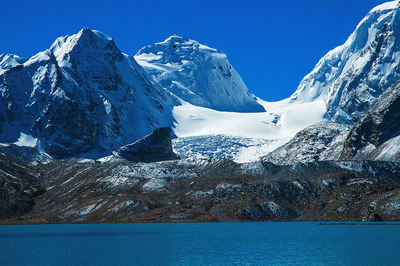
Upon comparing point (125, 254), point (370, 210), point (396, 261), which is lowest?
point (396, 261)

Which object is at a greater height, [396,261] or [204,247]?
[204,247]

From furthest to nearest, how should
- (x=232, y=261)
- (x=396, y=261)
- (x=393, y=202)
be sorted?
(x=393, y=202), (x=232, y=261), (x=396, y=261)

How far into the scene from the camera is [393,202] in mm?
189750

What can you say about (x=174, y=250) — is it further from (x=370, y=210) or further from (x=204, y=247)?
(x=370, y=210)

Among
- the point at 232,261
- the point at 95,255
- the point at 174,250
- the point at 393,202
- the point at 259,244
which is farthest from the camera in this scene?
the point at 393,202

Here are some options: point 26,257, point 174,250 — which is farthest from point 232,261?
point 26,257

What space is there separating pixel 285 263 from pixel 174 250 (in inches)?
1047

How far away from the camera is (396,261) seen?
3310 inches

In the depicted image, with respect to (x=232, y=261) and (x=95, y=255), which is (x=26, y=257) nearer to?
(x=95, y=255)

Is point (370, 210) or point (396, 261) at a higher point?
point (370, 210)

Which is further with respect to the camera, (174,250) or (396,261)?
(174,250)

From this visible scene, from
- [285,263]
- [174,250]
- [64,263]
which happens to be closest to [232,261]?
[285,263]

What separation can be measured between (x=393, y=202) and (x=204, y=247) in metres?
102

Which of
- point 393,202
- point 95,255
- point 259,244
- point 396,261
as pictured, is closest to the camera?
point 396,261
